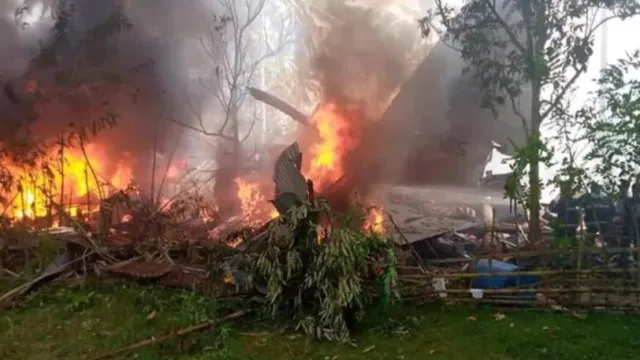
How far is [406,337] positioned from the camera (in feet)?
18.3

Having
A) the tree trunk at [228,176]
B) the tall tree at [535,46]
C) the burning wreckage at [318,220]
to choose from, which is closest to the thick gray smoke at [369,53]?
the burning wreckage at [318,220]

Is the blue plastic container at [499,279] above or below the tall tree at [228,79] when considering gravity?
below

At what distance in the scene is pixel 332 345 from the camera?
5477 mm

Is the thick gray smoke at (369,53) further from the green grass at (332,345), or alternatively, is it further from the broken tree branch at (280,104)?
the green grass at (332,345)

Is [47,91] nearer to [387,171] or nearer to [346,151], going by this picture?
[346,151]

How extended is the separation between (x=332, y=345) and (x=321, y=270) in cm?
68

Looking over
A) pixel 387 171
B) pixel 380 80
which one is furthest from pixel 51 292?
pixel 380 80

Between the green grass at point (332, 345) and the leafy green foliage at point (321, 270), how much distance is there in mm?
214

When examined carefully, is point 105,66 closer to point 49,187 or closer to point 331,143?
point 49,187

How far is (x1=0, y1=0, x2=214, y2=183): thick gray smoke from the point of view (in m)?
12.6

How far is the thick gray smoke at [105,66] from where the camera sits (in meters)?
12.6

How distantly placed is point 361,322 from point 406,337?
0.52 meters

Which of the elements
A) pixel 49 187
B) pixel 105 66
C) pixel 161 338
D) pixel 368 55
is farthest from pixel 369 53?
pixel 161 338

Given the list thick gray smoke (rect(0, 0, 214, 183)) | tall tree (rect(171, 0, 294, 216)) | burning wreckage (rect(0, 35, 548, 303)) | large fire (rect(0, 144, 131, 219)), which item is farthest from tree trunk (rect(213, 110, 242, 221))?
large fire (rect(0, 144, 131, 219))
